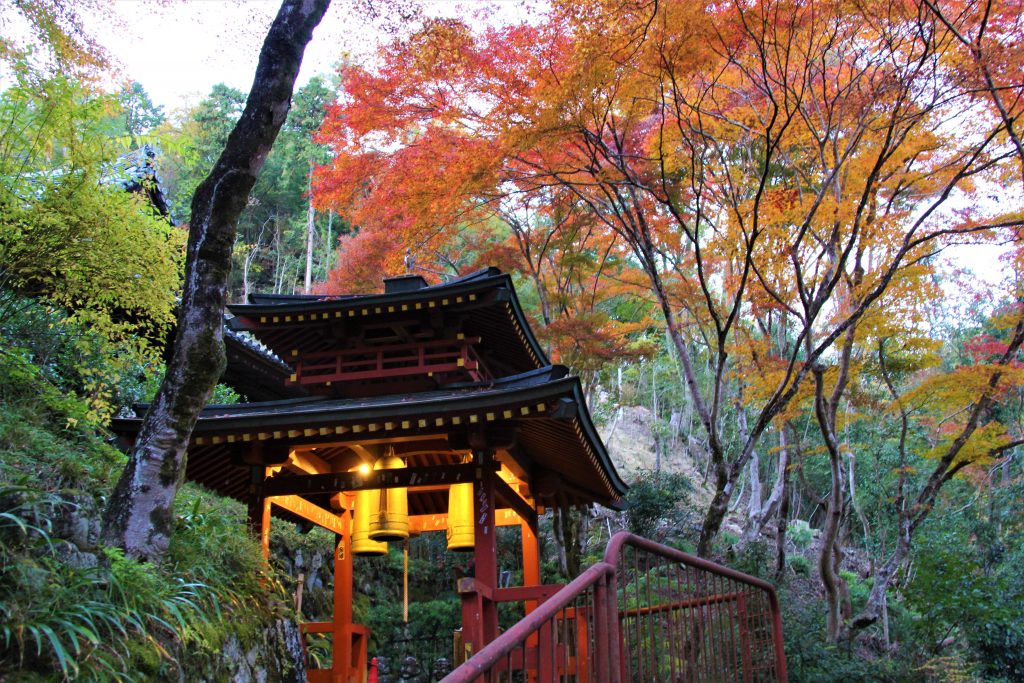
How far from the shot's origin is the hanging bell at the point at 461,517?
26.9 feet

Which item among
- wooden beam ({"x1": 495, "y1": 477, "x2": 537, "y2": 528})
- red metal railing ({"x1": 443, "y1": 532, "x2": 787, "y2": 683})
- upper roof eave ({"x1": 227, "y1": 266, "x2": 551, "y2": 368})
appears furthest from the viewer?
upper roof eave ({"x1": 227, "y1": 266, "x2": 551, "y2": 368})

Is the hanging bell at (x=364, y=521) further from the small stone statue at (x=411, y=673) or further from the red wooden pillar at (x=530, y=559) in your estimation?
the small stone statue at (x=411, y=673)

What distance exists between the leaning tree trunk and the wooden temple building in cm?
175

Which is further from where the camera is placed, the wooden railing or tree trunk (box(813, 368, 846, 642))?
tree trunk (box(813, 368, 846, 642))

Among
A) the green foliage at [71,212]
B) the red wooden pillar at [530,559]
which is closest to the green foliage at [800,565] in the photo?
the red wooden pillar at [530,559]

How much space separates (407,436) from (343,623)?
2.77m

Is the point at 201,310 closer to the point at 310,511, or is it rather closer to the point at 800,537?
the point at 310,511

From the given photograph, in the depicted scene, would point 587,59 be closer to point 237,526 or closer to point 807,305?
point 807,305

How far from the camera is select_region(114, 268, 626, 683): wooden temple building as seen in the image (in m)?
7.36

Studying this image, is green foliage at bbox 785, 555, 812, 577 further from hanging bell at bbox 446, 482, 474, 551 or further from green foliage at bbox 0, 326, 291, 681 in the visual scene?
green foliage at bbox 0, 326, 291, 681

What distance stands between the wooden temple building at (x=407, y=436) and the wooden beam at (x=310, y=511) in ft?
0.07

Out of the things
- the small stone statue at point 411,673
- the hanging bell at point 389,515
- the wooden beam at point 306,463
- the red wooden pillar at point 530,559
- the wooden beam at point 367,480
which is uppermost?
the wooden beam at point 306,463

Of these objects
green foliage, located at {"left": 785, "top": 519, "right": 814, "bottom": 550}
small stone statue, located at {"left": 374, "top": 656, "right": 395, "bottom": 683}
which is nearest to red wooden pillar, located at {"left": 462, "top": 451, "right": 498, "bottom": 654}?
small stone statue, located at {"left": 374, "top": 656, "right": 395, "bottom": 683}

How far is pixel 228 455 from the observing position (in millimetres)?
8578
